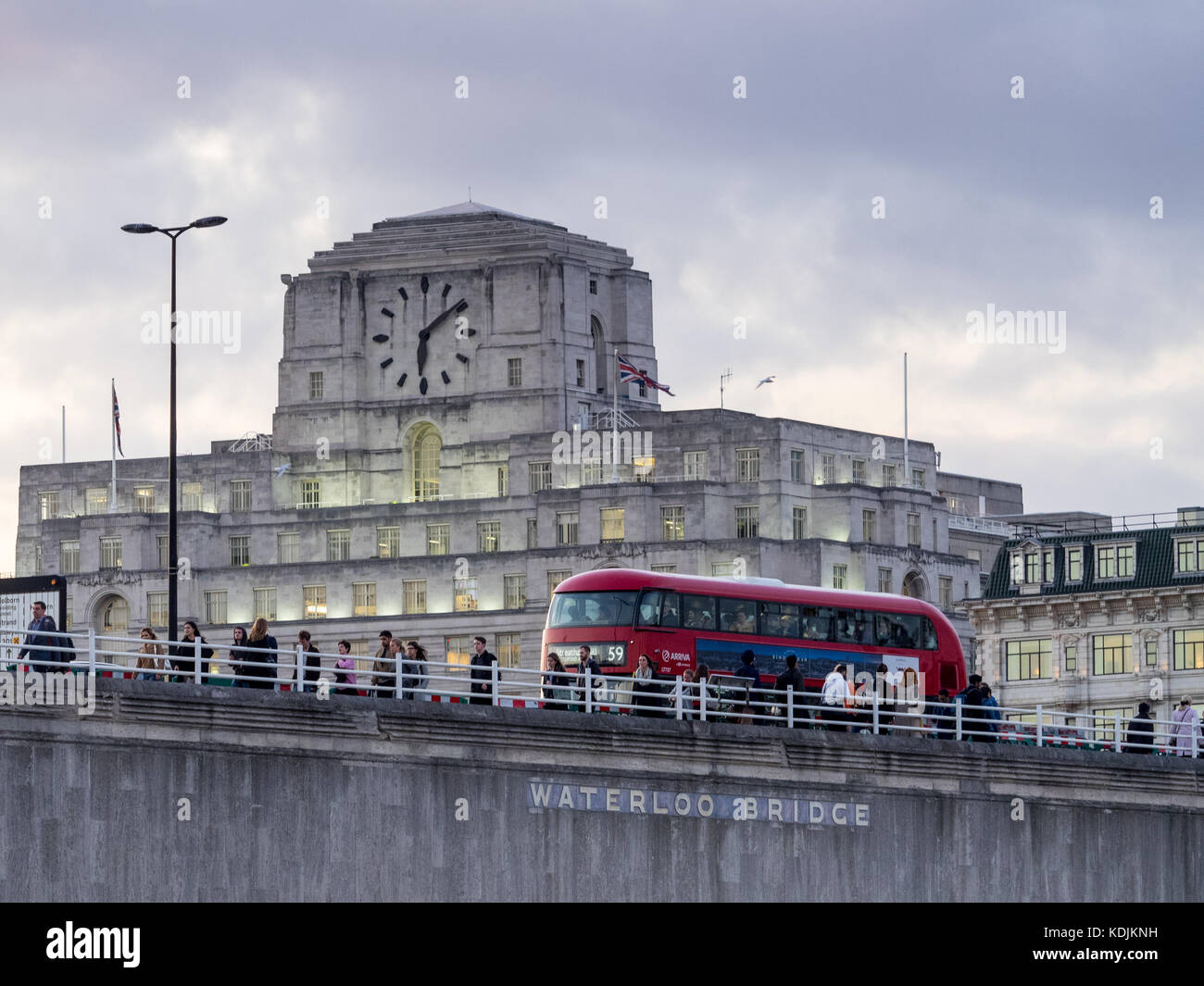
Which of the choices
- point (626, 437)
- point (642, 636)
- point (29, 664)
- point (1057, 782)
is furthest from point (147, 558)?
point (29, 664)

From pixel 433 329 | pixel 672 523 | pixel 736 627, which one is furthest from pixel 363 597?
pixel 736 627

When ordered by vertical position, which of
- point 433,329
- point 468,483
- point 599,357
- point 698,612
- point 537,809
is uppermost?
point 433,329

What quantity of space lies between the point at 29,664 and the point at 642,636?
24.9 meters

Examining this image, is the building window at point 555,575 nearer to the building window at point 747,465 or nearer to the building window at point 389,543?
the building window at point 747,465

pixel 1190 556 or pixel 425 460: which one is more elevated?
pixel 425 460

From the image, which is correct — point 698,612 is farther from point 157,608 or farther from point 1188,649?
point 157,608

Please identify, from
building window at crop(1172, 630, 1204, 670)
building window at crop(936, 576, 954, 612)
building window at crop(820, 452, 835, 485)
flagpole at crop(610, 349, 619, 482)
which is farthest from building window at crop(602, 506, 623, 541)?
building window at crop(1172, 630, 1204, 670)

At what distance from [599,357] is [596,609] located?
3451 inches

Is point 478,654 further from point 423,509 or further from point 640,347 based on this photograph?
point 640,347

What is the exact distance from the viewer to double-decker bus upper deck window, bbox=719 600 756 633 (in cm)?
7288

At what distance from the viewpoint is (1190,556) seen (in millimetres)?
118500

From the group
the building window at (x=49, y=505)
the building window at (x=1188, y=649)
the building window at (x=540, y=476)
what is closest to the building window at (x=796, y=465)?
the building window at (x=540, y=476)
